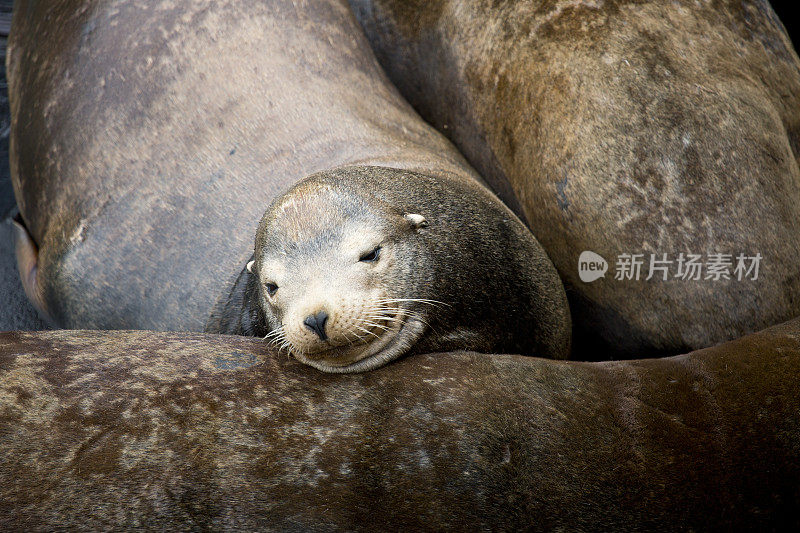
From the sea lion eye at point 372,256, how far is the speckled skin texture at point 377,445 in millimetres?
423

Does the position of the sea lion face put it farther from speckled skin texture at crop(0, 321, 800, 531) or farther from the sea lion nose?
speckled skin texture at crop(0, 321, 800, 531)

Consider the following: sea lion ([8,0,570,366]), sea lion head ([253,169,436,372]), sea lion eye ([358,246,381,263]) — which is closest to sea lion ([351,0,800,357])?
sea lion ([8,0,570,366])

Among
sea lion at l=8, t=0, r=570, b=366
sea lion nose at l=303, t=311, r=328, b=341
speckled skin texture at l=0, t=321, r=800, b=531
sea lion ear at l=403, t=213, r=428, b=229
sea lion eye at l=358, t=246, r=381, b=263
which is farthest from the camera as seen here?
sea lion at l=8, t=0, r=570, b=366

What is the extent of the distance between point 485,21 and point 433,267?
A: 171cm

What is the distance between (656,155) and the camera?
3307mm

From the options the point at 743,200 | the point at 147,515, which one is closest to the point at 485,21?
the point at 743,200

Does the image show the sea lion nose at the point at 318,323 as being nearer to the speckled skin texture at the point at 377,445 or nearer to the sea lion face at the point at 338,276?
the sea lion face at the point at 338,276

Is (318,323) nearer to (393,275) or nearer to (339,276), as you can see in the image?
(339,276)

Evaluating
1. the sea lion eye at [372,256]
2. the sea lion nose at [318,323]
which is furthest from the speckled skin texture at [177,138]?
the sea lion nose at [318,323]

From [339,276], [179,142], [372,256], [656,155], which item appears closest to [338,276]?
[339,276]

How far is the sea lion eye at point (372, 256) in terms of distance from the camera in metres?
2.69

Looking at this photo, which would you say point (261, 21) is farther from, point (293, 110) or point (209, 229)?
point (209, 229)

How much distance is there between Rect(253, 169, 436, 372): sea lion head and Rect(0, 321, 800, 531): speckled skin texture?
0.11 metres

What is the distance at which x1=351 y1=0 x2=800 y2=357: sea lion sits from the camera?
3215 mm
